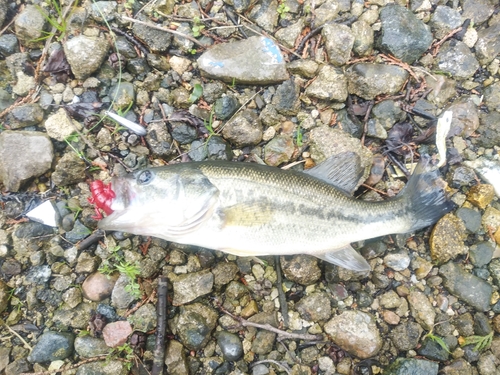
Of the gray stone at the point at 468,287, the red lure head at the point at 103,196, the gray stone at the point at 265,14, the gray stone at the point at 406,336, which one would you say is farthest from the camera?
the gray stone at the point at 265,14

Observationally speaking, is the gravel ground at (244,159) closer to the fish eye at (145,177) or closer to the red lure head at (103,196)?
the red lure head at (103,196)

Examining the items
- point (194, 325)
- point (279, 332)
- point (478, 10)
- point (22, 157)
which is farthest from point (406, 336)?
point (22, 157)

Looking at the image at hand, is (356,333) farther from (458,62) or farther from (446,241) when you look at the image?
(458,62)

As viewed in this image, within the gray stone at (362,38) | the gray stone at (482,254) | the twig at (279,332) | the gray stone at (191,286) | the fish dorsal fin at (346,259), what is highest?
the gray stone at (362,38)

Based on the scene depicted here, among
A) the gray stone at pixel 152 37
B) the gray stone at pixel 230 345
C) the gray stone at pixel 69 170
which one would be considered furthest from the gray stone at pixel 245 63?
the gray stone at pixel 230 345

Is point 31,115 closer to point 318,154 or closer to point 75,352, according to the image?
point 75,352

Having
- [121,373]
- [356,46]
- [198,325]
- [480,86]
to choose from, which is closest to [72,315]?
[121,373]
